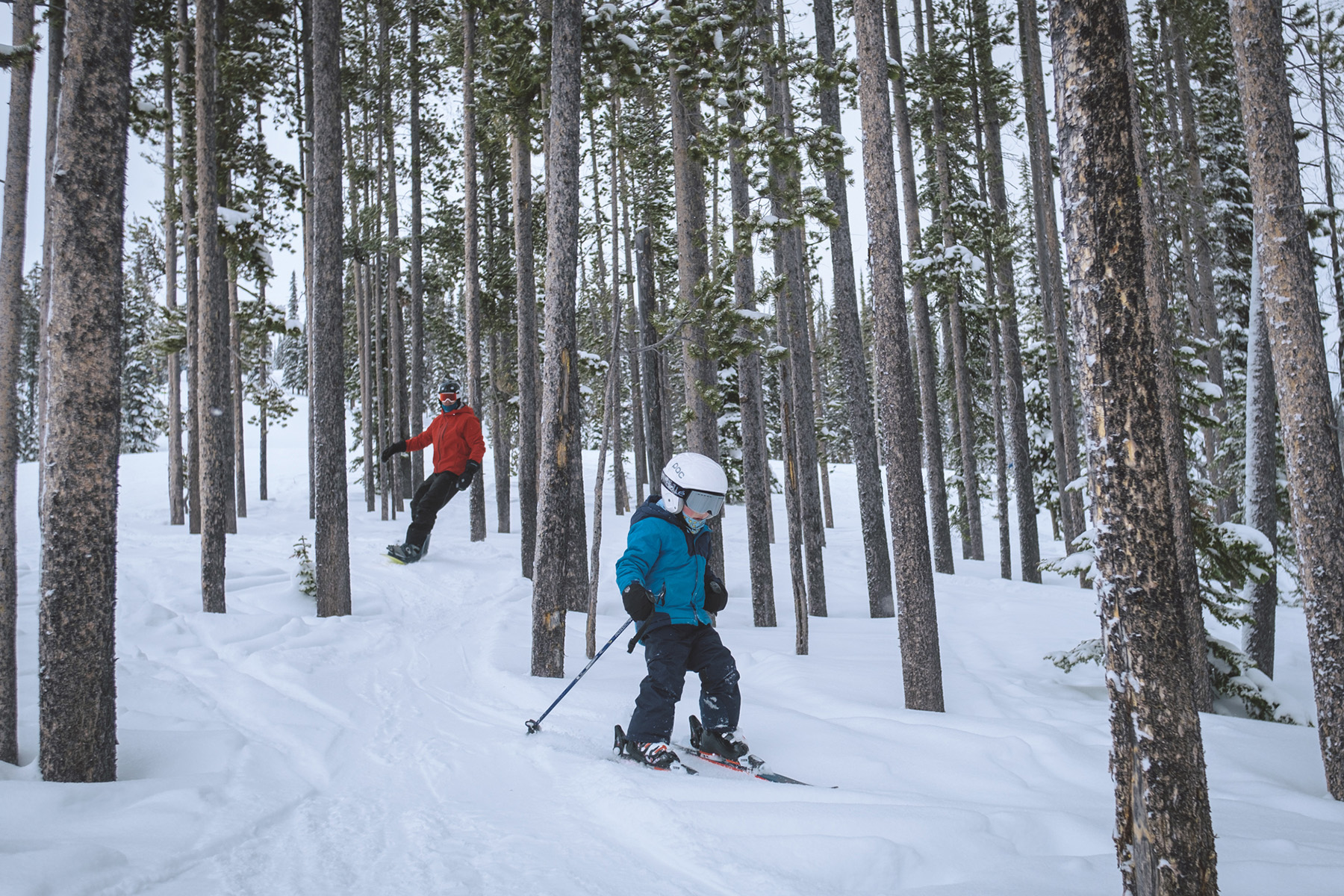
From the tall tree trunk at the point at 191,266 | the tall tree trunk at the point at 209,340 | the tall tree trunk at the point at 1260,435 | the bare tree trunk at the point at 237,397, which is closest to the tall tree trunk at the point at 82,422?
the tall tree trunk at the point at 209,340

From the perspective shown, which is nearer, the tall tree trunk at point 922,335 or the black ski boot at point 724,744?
the black ski boot at point 724,744

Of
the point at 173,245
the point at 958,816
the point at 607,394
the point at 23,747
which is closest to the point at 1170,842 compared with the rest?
the point at 958,816

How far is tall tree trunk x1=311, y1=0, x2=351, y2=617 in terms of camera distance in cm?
884

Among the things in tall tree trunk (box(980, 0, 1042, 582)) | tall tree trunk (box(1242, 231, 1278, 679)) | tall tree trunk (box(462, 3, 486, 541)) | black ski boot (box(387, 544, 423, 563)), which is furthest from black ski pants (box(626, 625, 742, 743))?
tall tree trunk (box(980, 0, 1042, 582))

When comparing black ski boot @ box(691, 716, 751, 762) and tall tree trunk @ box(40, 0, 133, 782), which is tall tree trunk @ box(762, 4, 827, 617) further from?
tall tree trunk @ box(40, 0, 133, 782)

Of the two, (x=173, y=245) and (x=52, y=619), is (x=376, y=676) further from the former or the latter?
(x=173, y=245)

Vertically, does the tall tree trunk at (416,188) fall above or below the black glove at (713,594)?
above

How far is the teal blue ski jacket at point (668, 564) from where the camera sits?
5129mm

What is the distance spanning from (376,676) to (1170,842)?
20.8 ft

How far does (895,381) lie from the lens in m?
6.17

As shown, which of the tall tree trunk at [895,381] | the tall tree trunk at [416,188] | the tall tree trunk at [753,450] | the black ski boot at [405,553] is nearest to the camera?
the tall tree trunk at [895,381]

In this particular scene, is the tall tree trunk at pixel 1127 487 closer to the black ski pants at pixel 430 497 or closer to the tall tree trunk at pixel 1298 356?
the tall tree trunk at pixel 1298 356

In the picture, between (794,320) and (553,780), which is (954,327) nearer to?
(794,320)

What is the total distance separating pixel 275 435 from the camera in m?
55.4
